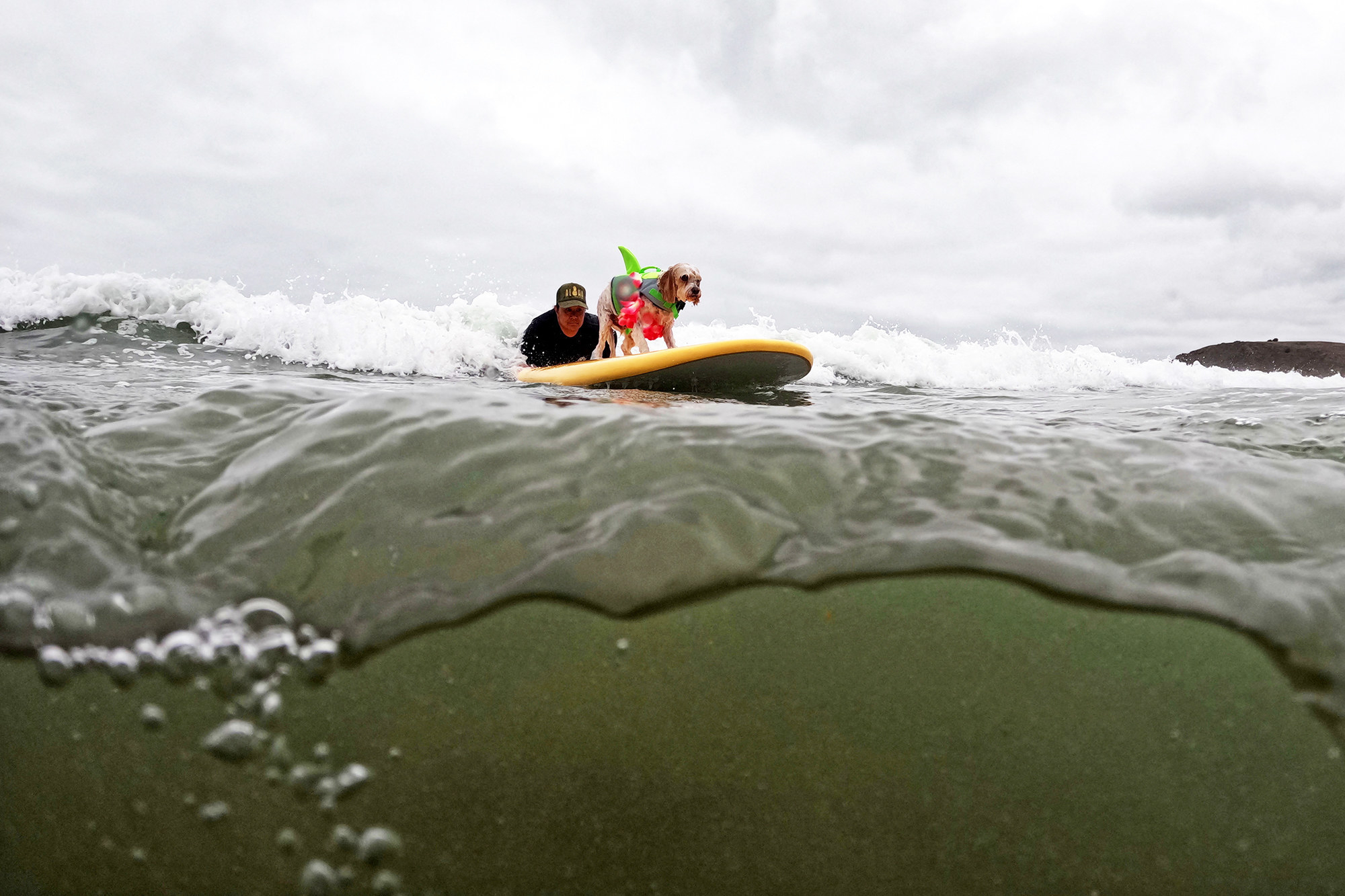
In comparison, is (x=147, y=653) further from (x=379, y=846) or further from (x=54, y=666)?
(x=379, y=846)

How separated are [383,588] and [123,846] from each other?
2.19 feet

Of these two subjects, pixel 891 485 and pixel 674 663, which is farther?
pixel 891 485

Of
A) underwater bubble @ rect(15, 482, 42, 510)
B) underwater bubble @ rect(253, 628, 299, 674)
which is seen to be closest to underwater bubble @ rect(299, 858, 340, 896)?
underwater bubble @ rect(253, 628, 299, 674)

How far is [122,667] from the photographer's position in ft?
5.17

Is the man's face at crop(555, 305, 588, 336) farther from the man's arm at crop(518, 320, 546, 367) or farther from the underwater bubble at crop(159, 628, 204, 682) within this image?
the underwater bubble at crop(159, 628, 204, 682)

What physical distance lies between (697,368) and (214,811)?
3807 millimetres

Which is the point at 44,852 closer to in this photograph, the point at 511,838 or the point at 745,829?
the point at 511,838

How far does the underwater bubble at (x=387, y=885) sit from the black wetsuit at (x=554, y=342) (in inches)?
232

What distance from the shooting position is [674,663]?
160 cm

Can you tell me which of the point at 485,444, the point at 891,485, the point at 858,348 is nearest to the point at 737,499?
the point at 891,485

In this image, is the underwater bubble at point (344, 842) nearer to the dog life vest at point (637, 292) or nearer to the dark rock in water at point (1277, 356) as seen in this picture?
the dog life vest at point (637, 292)

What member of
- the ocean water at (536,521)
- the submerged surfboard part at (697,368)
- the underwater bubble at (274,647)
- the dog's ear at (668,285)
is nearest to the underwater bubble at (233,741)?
the ocean water at (536,521)

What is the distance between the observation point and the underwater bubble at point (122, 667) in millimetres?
1565

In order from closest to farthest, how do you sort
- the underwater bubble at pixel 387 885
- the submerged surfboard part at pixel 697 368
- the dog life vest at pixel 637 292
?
the underwater bubble at pixel 387 885 → the submerged surfboard part at pixel 697 368 → the dog life vest at pixel 637 292
